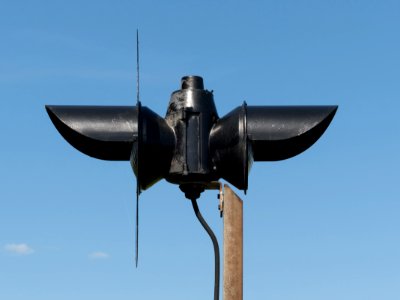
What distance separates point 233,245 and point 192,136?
486 millimetres

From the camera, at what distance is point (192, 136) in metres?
3.56

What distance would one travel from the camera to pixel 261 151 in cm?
358

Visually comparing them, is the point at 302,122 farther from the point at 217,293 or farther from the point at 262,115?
the point at 217,293

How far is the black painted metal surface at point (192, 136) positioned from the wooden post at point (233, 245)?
0.08 meters

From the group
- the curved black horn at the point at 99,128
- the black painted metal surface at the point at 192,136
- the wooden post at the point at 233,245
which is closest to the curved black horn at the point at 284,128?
the black painted metal surface at the point at 192,136

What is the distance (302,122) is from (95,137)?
2.87 ft

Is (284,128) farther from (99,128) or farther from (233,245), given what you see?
(99,128)

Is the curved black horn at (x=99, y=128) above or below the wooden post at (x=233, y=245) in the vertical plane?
above

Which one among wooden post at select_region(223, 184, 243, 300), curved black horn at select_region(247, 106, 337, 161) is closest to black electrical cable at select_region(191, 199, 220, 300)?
wooden post at select_region(223, 184, 243, 300)

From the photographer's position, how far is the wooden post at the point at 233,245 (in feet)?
11.5

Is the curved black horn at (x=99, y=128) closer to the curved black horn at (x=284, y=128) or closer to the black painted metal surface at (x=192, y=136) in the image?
the black painted metal surface at (x=192, y=136)

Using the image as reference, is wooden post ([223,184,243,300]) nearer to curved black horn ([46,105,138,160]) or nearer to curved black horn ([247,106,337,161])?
curved black horn ([247,106,337,161])

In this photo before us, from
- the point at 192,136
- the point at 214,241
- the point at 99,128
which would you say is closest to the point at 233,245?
the point at 214,241

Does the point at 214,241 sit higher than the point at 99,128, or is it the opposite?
the point at 99,128
